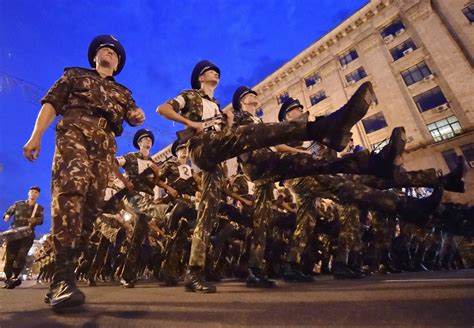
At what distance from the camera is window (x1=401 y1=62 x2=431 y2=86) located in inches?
765

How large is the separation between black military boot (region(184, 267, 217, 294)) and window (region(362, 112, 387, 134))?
2139 cm

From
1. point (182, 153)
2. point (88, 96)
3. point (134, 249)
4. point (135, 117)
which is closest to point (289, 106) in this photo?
point (135, 117)

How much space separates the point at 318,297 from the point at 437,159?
65.9ft

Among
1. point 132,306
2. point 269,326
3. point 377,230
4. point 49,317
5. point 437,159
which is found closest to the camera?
point 269,326

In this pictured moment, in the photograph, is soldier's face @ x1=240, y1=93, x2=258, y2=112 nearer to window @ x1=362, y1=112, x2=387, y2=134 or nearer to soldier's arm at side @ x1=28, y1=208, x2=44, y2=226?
soldier's arm at side @ x1=28, y1=208, x2=44, y2=226

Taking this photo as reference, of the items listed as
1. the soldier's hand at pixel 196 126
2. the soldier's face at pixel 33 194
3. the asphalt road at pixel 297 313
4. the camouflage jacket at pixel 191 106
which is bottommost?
the asphalt road at pixel 297 313

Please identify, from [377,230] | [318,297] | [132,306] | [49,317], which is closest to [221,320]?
[318,297]

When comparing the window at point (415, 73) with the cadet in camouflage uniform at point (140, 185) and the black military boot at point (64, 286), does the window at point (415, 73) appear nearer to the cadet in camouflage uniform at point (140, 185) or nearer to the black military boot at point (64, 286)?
the cadet in camouflage uniform at point (140, 185)

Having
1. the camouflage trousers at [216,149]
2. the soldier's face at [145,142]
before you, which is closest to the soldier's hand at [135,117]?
the camouflage trousers at [216,149]

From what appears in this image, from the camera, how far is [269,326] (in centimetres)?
134

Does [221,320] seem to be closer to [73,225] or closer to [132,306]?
[132,306]

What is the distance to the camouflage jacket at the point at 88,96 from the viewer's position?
2.62 metres

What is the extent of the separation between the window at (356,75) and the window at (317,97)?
2.40 m

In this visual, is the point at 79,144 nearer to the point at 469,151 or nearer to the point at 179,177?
the point at 179,177
